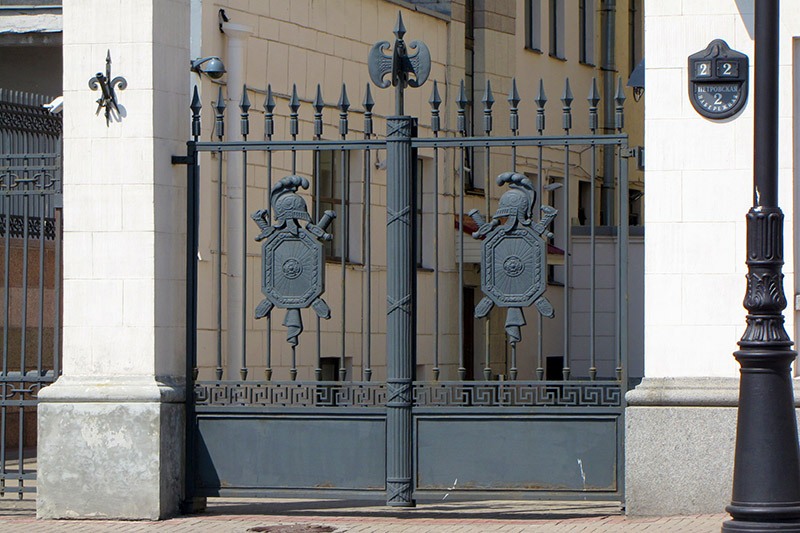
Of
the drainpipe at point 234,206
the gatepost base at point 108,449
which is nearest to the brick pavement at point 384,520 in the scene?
the gatepost base at point 108,449

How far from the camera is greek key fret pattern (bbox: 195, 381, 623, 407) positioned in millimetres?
11781

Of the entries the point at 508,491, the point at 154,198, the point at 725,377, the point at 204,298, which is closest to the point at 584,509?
the point at 508,491

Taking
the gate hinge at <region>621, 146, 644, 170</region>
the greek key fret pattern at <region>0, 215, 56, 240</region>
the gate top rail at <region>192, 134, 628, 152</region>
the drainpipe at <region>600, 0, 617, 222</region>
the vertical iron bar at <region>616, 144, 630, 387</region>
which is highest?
the drainpipe at <region>600, 0, 617, 222</region>

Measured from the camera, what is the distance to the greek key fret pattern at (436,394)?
11.8 meters

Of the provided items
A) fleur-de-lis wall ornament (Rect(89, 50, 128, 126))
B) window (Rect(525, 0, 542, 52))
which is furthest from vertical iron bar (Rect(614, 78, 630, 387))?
window (Rect(525, 0, 542, 52))

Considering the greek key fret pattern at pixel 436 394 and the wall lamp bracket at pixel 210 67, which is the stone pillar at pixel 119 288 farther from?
the wall lamp bracket at pixel 210 67

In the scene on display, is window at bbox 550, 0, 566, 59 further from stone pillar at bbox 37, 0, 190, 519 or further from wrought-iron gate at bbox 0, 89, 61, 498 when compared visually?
stone pillar at bbox 37, 0, 190, 519

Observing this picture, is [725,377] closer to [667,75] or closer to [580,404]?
[580,404]

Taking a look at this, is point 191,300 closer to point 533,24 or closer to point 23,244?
point 23,244

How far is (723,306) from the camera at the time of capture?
37.5ft

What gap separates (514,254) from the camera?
11.9 m

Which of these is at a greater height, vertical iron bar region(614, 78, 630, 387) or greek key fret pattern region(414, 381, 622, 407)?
vertical iron bar region(614, 78, 630, 387)

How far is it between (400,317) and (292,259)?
0.92 m

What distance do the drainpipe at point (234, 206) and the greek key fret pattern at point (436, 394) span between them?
17.9 feet
